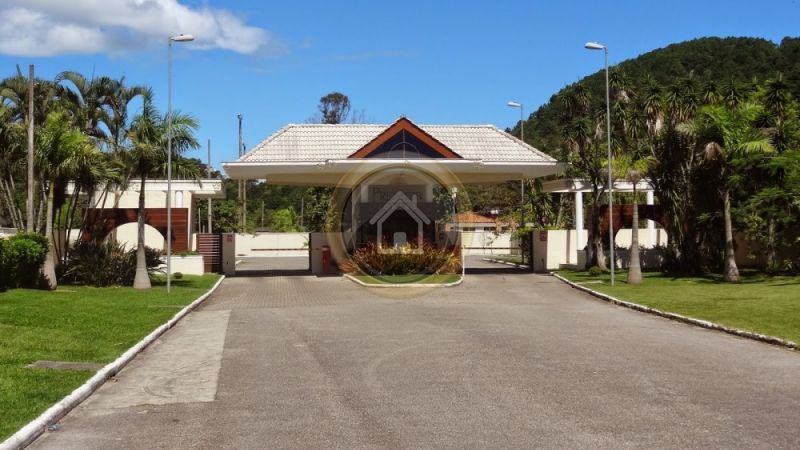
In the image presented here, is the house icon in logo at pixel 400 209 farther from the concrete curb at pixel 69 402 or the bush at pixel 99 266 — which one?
Answer: the concrete curb at pixel 69 402

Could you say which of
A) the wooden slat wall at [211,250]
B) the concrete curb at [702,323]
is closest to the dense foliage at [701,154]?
Result: the concrete curb at [702,323]

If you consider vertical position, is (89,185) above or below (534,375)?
above

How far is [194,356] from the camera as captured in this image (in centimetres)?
1344

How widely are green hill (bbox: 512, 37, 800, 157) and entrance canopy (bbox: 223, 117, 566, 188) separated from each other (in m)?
14.3

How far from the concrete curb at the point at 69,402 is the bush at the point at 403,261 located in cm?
1774

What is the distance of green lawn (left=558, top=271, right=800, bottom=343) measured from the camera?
1733 cm

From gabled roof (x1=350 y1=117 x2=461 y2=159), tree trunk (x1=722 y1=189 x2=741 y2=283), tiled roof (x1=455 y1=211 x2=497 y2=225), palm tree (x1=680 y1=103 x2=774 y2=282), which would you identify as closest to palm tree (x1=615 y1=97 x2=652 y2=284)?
palm tree (x1=680 y1=103 x2=774 y2=282)

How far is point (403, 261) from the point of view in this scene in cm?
3306

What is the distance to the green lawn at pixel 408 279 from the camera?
102 feet

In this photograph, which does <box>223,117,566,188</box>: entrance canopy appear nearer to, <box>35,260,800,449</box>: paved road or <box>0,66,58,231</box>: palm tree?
<box>0,66,58,231</box>: palm tree

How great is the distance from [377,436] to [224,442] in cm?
140

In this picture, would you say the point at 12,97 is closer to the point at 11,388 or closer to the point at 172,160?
the point at 172,160

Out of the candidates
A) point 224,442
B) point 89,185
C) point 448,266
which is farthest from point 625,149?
point 224,442

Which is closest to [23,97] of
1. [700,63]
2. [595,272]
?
[595,272]
